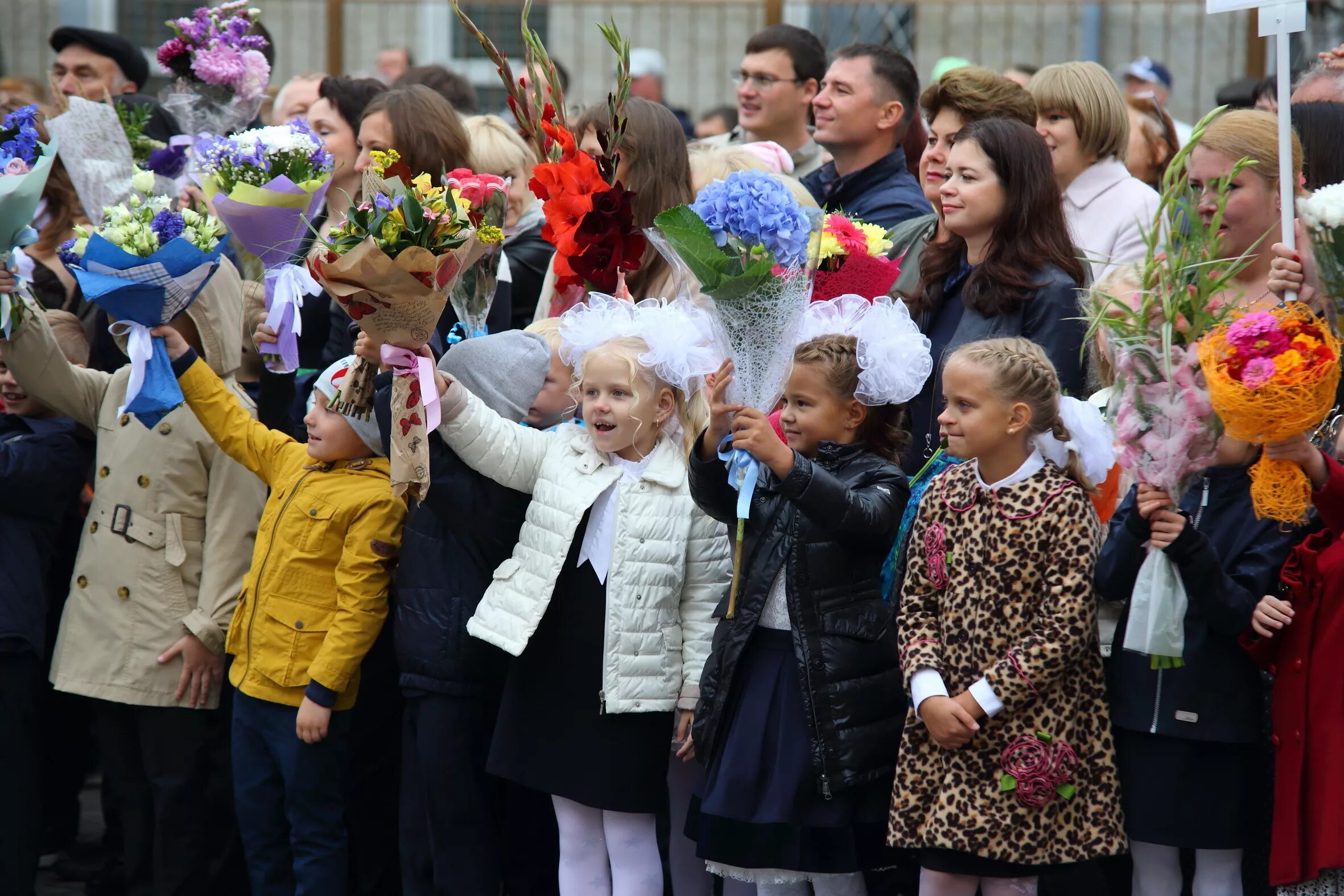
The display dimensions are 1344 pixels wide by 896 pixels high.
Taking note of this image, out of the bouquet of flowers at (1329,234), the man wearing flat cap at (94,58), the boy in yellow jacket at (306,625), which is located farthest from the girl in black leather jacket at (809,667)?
the man wearing flat cap at (94,58)

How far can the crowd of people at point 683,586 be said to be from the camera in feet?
11.6

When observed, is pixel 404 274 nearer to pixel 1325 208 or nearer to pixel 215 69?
pixel 1325 208

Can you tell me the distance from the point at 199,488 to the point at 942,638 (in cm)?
262

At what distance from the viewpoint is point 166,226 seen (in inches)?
174

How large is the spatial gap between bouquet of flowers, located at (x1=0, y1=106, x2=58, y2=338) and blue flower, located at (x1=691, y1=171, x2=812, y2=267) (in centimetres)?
226

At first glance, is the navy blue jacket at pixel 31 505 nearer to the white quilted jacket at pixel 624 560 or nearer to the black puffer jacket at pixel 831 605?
the white quilted jacket at pixel 624 560

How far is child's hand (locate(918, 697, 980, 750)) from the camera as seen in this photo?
3486mm

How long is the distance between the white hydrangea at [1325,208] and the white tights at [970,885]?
1.65 m

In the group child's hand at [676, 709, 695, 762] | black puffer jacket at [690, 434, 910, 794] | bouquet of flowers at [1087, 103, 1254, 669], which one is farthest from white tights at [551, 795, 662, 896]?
bouquet of flowers at [1087, 103, 1254, 669]

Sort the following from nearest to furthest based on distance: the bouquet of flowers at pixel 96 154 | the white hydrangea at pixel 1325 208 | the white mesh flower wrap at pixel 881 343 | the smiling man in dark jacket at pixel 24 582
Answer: the white hydrangea at pixel 1325 208 → the white mesh flower wrap at pixel 881 343 → the smiling man in dark jacket at pixel 24 582 → the bouquet of flowers at pixel 96 154

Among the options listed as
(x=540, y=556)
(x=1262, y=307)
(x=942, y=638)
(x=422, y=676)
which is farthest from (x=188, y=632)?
(x=1262, y=307)

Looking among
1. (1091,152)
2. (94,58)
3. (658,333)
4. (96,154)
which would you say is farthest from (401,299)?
(94,58)

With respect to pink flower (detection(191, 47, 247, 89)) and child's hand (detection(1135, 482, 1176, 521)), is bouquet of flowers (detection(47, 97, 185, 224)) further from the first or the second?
child's hand (detection(1135, 482, 1176, 521))

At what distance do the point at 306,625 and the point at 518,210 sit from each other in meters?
2.02
